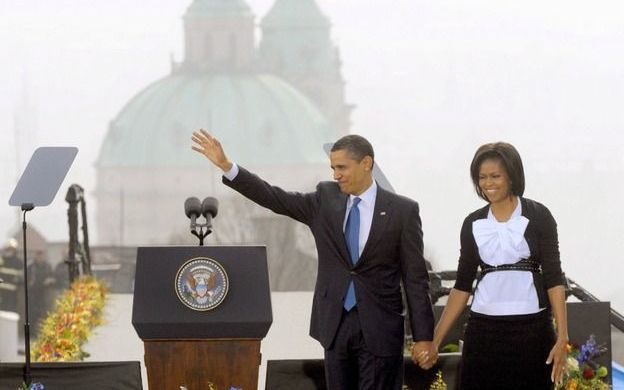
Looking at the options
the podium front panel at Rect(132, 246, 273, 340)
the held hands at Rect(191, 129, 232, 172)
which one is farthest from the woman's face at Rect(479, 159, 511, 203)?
the podium front panel at Rect(132, 246, 273, 340)

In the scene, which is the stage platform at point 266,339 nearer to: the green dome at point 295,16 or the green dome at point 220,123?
the green dome at point 220,123

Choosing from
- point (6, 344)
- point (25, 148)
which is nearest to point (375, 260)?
point (6, 344)

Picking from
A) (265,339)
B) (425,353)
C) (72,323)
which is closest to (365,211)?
(425,353)

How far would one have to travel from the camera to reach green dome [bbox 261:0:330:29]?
98044mm

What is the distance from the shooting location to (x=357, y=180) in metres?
5.53

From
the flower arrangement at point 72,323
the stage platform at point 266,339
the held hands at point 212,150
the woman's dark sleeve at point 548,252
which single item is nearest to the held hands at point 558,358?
the woman's dark sleeve at point 548,252

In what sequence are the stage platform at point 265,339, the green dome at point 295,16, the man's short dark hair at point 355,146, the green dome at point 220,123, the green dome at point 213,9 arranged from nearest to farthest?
the man's short dark hair at point 355,146 < the stage platform at point 265,339 < the green dome at point 220,123 < the green dome at point 213,9 < the green dome at point 295,16

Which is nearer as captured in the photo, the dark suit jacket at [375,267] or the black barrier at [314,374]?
the dark suit jacket at [375,267]

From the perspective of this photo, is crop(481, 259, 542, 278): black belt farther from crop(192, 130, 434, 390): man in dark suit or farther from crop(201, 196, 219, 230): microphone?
crop(201, 196, 219, 230): microphone

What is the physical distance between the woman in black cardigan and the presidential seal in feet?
4.38

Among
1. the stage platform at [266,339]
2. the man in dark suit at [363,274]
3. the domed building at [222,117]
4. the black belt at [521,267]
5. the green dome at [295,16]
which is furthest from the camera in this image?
the green dome at [295,16]

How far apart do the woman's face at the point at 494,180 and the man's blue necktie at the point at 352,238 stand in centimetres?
51

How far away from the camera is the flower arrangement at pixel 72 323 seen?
1009cm

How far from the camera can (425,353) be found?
18.3 feet
